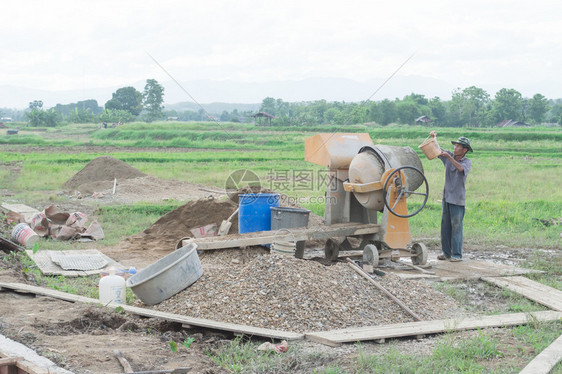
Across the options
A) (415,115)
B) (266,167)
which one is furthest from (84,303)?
(415,115)

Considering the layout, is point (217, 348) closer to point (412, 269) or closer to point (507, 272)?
point (412, 269)

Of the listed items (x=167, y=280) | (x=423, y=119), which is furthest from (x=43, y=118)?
(x=167, y=280)

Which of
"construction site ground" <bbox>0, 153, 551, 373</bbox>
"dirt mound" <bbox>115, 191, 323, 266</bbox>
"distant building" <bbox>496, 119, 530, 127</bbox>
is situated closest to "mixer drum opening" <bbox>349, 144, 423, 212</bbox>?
"construction site ground" <bbox>0, 153, 551, 373</bbox>

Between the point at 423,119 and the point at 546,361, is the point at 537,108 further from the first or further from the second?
the point at 546,361

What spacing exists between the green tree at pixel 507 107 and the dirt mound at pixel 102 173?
55584mm

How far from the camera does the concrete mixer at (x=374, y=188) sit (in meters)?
7.36

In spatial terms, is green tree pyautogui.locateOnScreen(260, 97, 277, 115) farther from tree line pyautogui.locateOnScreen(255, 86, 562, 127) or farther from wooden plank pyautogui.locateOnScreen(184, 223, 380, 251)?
wooden plank pyautogui.locateOnScreen(184, 223, 380, 251)

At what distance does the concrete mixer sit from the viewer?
7.36 metres

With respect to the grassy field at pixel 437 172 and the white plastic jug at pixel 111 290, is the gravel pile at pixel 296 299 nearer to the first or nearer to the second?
Answer: the white plastic jug at pixel 111 290

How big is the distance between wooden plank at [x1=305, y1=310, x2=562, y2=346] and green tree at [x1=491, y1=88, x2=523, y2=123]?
6452 cm

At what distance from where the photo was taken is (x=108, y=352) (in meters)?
4.14

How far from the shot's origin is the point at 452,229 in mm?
8062

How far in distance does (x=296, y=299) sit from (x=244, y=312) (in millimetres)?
485

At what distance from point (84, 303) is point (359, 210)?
166 inches
